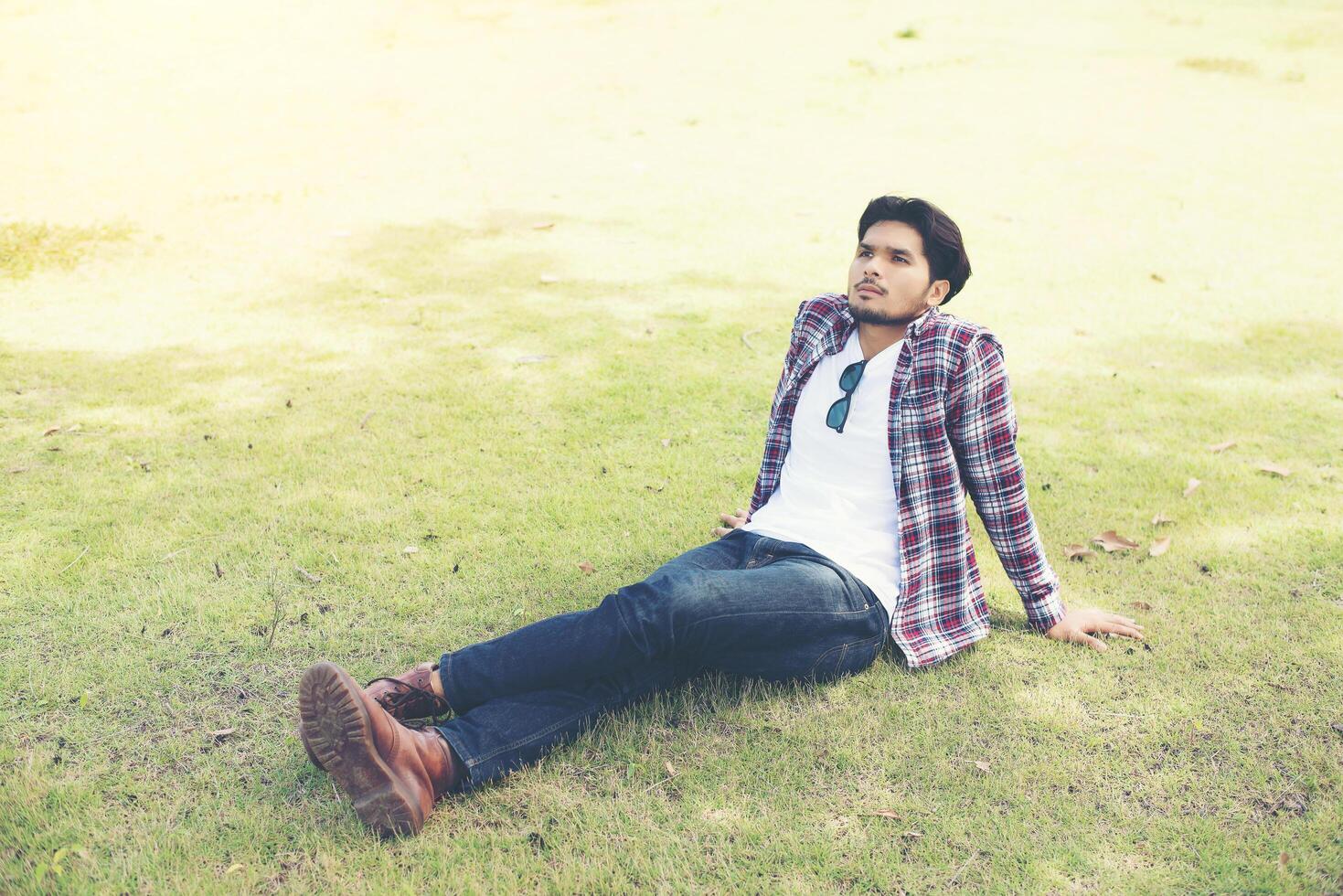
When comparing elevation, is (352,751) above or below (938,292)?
below

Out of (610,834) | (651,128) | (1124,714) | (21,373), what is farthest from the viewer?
(651,128)

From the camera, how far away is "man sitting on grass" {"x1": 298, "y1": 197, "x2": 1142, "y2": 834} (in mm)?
2965

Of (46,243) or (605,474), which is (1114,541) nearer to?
(605,474)

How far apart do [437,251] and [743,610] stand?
593 cm

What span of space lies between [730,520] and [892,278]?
1.33m

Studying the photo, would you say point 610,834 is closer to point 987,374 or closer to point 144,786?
point 144,786

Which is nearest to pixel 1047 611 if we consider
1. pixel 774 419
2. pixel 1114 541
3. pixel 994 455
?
pixel 994 455

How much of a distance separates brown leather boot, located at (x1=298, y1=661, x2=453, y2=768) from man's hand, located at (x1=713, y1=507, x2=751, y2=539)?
57.5 inches

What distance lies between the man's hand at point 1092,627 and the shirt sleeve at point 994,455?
20 centimetres

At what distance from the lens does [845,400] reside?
11.3 feet

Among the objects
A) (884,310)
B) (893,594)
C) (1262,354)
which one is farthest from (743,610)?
(1262,354)

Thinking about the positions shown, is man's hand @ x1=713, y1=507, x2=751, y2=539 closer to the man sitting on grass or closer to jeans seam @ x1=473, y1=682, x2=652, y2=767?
the man sitting on grass

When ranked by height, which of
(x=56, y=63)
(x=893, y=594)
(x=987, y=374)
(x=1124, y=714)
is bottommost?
(x=1124, y=714)

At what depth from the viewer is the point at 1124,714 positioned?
325 centimetres
